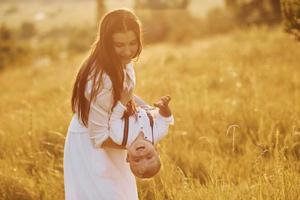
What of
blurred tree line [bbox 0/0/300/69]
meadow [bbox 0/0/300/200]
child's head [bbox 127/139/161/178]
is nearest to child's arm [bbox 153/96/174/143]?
child's head [bbox 127/139/161/178]

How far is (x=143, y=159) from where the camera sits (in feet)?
8.87

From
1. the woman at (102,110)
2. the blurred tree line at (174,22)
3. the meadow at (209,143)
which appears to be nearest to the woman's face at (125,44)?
the woman at (102,110)

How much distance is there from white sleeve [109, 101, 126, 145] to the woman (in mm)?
26

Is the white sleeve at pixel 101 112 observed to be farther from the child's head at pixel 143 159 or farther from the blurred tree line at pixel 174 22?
the blurred tree line at pixel 174 22

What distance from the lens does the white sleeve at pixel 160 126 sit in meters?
2.82

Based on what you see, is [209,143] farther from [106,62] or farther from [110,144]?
[106,62]

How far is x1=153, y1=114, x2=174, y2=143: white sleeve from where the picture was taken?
2816mm

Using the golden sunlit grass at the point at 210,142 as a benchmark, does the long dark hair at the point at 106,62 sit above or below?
above

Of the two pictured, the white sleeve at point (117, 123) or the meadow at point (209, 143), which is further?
the meadow at point (209, 143)

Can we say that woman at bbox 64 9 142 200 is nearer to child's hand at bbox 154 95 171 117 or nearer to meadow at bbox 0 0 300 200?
child's hand at bbox 154 95 171 117

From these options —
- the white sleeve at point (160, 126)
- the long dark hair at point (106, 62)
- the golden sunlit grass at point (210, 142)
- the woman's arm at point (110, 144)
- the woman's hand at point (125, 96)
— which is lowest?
the golden sunlit grass at point (210, 142)

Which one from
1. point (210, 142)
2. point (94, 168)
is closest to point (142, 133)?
point (94, 168)

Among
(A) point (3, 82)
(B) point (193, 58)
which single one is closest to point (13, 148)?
(B) point (193, 58)

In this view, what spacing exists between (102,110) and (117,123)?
95mm
